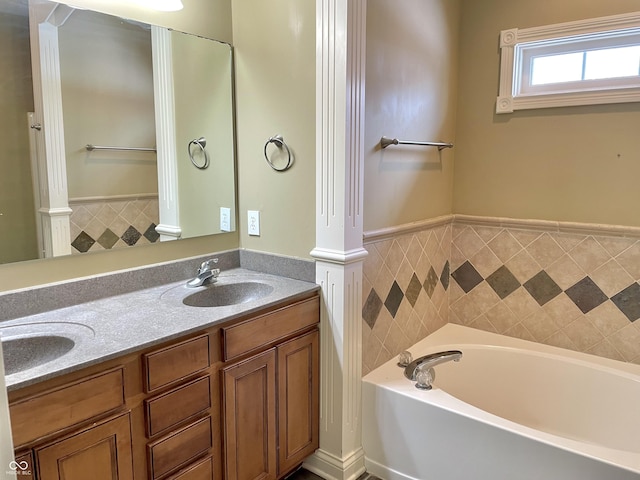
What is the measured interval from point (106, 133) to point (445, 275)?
194 cm

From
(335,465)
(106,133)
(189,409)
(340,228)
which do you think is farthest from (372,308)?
(106,133)

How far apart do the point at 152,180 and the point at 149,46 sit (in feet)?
1.76

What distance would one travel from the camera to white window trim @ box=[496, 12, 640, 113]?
6.98ft

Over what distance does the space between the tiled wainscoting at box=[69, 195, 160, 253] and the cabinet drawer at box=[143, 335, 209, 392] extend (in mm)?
594

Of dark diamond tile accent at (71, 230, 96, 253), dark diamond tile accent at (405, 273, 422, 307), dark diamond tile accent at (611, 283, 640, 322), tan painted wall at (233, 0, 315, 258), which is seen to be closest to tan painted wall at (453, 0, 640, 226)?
dark diamond tile accent at (611, 283, 640, 322)

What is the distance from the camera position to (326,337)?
1955mm

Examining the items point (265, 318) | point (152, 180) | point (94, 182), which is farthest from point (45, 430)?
point (152, 180)

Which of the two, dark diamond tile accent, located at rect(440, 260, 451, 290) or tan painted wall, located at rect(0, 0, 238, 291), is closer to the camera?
tan painted wall, located at rect(0, 0, 238, 291)

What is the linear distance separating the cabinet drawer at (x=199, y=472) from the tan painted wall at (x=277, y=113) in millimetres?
879

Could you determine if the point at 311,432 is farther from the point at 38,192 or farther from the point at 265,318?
the point at 38,192

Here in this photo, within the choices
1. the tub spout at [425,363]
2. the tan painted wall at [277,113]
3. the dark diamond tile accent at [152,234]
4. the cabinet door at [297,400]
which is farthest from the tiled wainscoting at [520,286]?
the dark diamond tile accent at [152,234]

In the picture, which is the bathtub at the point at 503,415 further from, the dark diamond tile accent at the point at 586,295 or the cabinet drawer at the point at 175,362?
the cabinet drawer at the point at 175,362

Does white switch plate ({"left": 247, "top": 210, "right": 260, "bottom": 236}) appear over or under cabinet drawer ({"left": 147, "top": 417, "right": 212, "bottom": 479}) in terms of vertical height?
over

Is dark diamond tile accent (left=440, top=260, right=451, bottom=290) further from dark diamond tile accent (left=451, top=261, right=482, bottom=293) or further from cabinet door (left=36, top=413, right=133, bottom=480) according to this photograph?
cabinet door (left=36, top=413, right=133, bottom=480)
